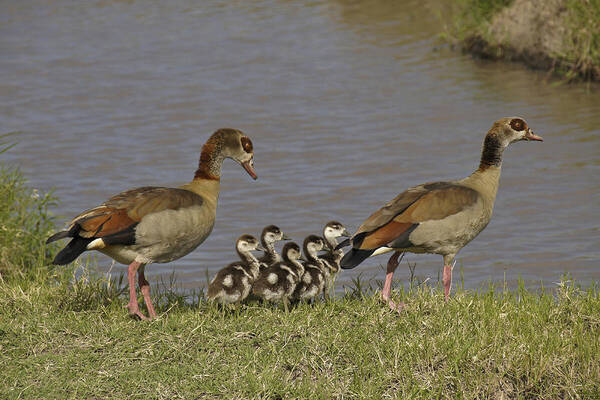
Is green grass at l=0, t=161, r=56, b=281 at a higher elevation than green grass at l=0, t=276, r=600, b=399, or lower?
higher

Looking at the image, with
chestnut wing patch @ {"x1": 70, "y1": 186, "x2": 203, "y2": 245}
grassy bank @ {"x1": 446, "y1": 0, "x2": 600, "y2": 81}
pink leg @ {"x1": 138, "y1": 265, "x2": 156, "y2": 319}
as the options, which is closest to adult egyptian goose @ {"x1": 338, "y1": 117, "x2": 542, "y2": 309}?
chestnut wing patch @ {"x1": 70, "y1": 186, "x2": 203, "y2": 245}

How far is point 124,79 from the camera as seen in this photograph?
697 inches

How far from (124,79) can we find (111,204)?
11227mm

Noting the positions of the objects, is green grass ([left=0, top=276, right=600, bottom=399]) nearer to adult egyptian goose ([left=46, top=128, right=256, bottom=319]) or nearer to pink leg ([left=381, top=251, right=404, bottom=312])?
pink leg ([left=381, top=251, right=404, bottom=312])

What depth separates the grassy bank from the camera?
14.7m

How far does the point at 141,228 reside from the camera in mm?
6719

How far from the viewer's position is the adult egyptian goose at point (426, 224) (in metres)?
6.86

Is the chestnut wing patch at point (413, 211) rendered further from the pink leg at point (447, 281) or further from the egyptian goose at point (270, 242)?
the egyptian goose at point (270, 242)

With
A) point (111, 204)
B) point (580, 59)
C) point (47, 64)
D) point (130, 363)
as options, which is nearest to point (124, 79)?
point (47, 64)

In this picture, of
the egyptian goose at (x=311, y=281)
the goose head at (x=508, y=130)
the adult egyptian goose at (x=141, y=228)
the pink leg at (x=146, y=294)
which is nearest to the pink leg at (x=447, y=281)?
the egyptian goose at (x=311, y=281)

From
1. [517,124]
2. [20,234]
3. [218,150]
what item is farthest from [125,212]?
[517,124]

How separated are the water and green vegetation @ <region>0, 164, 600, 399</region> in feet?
8.58

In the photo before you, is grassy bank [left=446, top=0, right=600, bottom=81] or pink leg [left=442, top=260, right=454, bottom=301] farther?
grassy bank [left=446, top=0, right=600, bottom=81]

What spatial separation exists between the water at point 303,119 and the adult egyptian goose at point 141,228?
2379 mm
